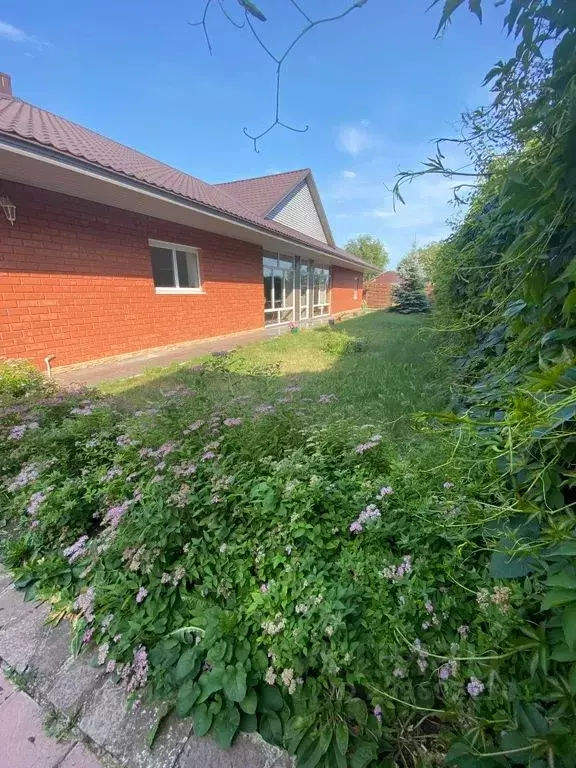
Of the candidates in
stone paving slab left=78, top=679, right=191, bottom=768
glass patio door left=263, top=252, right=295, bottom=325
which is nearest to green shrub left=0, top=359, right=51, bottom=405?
stone paving slab left=78, top=679, right=191, bottom=768

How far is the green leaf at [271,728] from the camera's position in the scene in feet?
3.44

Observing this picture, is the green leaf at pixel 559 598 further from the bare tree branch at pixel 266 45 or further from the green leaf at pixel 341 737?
the bare tree branch at pixel 266 45

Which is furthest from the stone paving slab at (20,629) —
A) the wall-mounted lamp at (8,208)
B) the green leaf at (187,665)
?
the wall-mounted lamp at (8,208)

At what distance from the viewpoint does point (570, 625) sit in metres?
0.66

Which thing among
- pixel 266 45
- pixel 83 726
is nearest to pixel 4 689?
pixel 83 726

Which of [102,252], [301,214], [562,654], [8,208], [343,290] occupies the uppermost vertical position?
[301,214]

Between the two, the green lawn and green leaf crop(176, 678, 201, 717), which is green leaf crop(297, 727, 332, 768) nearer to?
green leaf crop(176, 678, 201, 717)

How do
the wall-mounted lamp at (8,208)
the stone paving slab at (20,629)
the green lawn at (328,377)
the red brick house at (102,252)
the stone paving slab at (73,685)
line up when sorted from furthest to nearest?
the red brick house at (102,252)
the wall-mounted lamp at (8,208)
the green lawn at (328,377)
the stone paving slab at (20,629)
the stone paving slab at (73,685)

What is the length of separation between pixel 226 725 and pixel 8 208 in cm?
609

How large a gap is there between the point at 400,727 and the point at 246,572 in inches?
26.0

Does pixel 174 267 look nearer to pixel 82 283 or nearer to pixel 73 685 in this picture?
pixel 82 283

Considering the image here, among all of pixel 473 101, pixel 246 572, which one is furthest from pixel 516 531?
pixel 473 101

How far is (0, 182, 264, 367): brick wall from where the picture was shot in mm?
4817

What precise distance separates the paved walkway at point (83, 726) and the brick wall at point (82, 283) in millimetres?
4949
